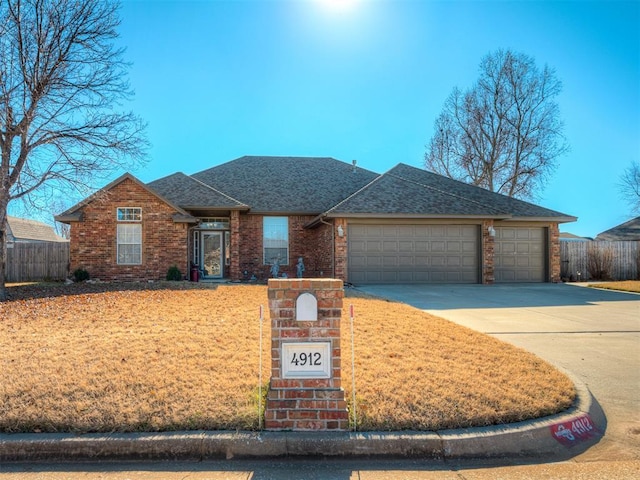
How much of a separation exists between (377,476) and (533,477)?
1.17 meters

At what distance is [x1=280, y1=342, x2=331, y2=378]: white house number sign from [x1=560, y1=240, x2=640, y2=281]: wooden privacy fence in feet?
62.4

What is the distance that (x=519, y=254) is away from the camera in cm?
1703

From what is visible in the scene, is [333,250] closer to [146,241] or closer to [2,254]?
[146,241]

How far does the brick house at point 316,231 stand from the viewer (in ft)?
49.0

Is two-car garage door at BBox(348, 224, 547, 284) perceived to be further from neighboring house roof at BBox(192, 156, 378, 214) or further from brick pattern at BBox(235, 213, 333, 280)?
neighboring house roof at BBox(192, 156, 378, 214)

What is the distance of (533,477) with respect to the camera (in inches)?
119

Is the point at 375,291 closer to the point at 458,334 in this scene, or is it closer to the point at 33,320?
the point at 458,334

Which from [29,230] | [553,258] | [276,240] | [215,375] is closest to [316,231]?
[276,240]

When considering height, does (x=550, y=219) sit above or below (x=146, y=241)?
above

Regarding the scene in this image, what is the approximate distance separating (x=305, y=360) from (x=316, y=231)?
14297mm

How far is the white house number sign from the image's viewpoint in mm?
3543

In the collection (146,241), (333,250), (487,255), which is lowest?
(487,255)

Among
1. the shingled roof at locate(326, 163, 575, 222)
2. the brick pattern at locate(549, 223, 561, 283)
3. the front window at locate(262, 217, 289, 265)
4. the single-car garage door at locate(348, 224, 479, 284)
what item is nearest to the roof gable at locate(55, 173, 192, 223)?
the front window at locate(262, 217, 289, 265)

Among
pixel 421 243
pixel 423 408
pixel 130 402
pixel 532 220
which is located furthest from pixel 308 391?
pixel 532 220
